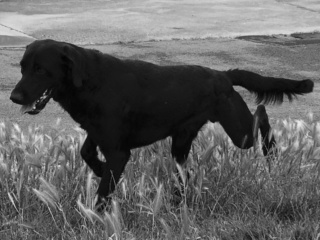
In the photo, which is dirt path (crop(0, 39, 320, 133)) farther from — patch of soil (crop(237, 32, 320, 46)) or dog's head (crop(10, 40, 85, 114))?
dog's head (crop(10, 40, 85, 114))

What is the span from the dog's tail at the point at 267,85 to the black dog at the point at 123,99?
0.05 ft

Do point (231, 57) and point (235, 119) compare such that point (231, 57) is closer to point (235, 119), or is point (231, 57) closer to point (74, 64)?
point (235, 119)

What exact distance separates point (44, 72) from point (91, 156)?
656 millimetres

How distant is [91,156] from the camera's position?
170 inches

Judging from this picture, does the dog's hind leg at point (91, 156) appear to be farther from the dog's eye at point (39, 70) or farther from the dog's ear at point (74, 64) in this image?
the dog's eye at point (39, 70)

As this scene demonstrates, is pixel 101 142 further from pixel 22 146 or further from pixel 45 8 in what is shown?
pixel 45 8

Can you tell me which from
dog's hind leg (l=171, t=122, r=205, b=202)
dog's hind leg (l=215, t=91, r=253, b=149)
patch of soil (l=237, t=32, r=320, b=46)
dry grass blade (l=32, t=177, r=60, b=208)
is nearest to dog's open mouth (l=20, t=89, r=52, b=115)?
dry grass blade (l=32, t=177, r=60, b=208)

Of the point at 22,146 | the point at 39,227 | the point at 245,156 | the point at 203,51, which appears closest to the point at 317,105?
the point at 203,51

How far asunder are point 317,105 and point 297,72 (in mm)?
1481

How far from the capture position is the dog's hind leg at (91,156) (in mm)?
4316

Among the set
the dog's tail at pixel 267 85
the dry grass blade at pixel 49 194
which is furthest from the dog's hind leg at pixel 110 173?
the dog's tail at pixel 267 85

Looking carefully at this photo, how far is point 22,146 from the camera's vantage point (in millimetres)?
4586

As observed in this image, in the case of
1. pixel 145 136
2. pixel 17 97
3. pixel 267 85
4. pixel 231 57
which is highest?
pixel 17 97

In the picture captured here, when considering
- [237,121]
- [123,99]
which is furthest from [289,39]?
[123,99]
